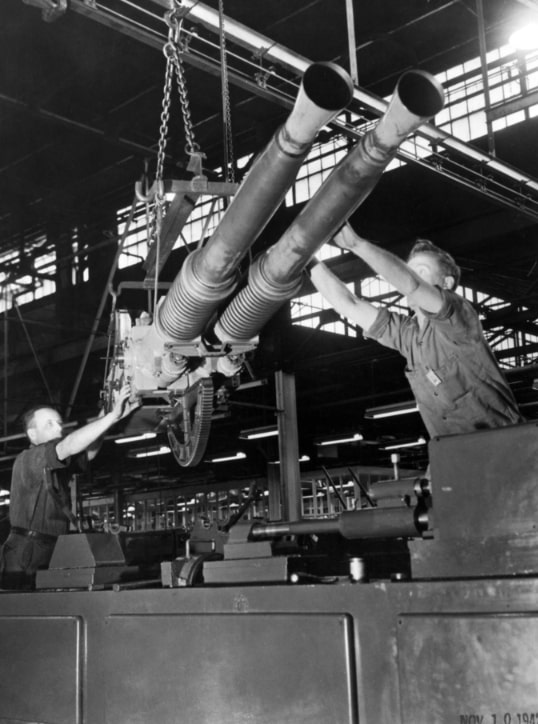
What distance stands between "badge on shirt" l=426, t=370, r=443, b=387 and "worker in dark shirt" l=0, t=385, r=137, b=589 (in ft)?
5.51

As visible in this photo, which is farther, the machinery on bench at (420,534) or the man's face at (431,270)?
the man's face at (431,270)

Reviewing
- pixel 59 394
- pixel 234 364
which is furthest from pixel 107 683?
pixel 59 394

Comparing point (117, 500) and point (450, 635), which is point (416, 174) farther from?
point (117, 500)

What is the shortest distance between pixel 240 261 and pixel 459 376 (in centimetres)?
83

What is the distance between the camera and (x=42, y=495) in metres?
4.47

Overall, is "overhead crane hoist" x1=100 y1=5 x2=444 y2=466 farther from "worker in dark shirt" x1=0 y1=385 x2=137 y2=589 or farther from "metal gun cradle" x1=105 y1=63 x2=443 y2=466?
"worker in dark shirt" x1=0 y1=385 x2=137 y2=589

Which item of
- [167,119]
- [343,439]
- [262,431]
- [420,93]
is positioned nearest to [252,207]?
[420,93]

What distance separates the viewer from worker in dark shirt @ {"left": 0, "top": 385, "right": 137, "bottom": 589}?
4.27 meters

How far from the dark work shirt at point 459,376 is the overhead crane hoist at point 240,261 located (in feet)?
1.65

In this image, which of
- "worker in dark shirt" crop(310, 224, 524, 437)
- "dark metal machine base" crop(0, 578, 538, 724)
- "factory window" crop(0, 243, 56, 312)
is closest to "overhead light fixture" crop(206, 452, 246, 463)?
"factory window" crop(0, 243, 56, 312)

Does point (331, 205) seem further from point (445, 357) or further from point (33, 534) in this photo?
point (33, 534)

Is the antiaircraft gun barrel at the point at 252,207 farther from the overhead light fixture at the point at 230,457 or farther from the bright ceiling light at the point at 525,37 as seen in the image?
the overhead light fixture at the point at 230,457

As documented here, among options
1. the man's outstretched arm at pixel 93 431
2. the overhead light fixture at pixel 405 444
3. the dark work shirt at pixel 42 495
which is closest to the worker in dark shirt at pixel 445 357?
the man's outstretched arm at pixel 93 431

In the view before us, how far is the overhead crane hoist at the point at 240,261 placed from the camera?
7.47 feet
